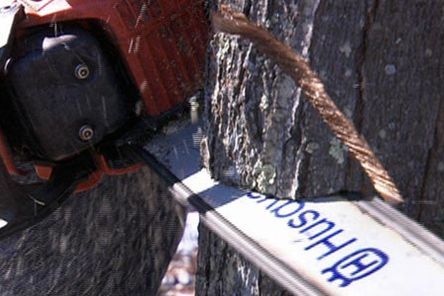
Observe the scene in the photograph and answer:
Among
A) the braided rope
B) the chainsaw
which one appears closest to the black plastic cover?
the chainsaw

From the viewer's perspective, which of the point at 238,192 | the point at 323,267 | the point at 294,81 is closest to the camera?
the point at 323,267

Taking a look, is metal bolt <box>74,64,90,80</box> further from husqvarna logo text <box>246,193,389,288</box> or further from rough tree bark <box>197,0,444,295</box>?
husqvarna logo text <box>246,193,389,288</box>

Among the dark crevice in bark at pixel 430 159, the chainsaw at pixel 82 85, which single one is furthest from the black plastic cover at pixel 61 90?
the dark crevice in bark at pixel 430 159

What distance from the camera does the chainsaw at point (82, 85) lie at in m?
1.63

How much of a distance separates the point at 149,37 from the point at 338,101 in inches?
22.9

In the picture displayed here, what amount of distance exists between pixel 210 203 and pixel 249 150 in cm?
11

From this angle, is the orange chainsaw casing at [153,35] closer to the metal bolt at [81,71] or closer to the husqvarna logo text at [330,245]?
the metal bolt at [81,71]

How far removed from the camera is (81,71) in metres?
1.65

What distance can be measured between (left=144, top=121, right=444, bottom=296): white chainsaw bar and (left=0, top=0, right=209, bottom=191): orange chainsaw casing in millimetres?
379

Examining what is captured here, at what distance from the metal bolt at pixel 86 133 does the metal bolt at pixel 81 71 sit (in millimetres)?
97

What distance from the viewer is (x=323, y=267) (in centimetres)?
120

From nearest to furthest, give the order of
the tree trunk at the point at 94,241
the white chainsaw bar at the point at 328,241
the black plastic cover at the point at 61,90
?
the white chainsaw bar at the point at 328,241 → the black plastic cover at the point at 61,90 → the tree trunk at the point at 94,241

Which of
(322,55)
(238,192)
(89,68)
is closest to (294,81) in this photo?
(322,55)

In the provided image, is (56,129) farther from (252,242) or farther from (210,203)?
(252,242)
